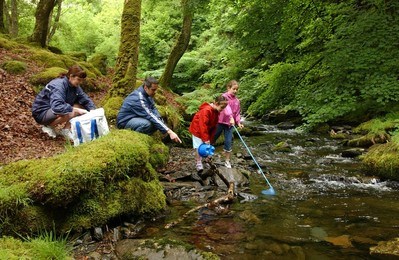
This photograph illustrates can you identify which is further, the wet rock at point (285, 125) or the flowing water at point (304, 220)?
the wet rock at point (285, 125)

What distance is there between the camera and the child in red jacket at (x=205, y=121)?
22.1 ft

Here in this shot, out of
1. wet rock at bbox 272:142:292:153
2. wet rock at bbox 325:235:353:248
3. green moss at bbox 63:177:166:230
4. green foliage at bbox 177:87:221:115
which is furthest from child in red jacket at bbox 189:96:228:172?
green foliage at bbox 177:87:221:115

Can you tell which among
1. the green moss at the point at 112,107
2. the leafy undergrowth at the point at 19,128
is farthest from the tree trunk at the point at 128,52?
the leafy undergrowth at the point at 19,128

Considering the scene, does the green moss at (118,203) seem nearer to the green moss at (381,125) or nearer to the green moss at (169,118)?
the green moss at (169,118)

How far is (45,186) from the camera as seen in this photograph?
3.63m

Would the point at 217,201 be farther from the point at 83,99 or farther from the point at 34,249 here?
the point at 83,99

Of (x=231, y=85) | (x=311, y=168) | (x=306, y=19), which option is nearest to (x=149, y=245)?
(x=231, y=85)

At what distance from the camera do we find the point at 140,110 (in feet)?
20.7

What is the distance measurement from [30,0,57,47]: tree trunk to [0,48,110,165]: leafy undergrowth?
5.37m

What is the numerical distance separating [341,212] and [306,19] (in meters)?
8.49

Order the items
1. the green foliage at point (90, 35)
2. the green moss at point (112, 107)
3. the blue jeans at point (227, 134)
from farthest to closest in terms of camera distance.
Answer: the green foliage at point (90, 35), the green moss at point (112, 107), the blue jeans at point (227, 134)

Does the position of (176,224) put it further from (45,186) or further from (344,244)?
(344,244)

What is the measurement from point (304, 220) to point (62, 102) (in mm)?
4323

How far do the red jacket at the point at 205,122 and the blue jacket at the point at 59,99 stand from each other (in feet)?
6.80
